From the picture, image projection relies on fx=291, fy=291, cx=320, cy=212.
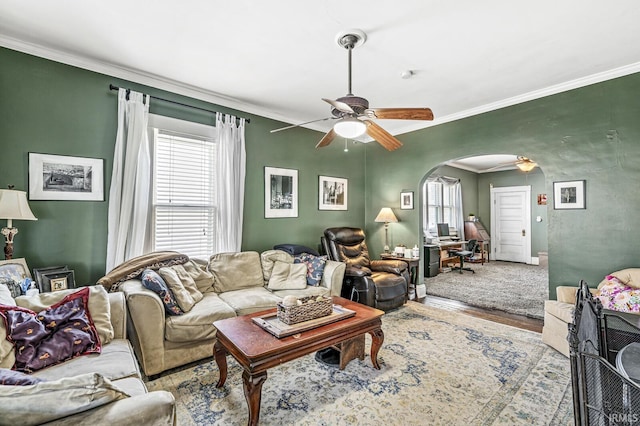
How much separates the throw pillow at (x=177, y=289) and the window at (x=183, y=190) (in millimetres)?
780

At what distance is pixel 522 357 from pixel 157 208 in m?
4.12

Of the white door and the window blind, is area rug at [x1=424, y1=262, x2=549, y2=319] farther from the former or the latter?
the window blind

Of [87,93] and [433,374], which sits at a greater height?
[87,93]

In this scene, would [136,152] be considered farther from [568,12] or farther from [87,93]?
[568,12]

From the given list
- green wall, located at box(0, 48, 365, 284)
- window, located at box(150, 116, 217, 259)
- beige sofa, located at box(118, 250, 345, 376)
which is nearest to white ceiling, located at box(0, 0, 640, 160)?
green wall, located at box(0, 48, 365, 284)

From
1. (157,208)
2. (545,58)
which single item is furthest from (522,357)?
(157,208)

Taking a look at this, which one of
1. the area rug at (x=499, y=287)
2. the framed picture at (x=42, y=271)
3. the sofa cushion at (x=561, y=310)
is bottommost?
the area rug at (x=499, y=287)

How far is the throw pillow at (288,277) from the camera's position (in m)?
3.58

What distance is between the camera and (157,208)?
3410mm

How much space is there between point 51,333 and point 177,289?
929 mm

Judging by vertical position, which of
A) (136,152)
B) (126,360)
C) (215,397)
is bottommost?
Answer: (215,397)

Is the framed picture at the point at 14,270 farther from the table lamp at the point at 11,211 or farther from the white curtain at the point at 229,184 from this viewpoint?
the white curtain at the point at 229,184

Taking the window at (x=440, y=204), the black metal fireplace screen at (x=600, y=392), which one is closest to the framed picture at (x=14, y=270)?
the black metal fireplace screen at (x=600, y=392)

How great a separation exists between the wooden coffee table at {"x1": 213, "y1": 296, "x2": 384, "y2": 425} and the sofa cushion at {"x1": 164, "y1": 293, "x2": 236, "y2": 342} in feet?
1.13
